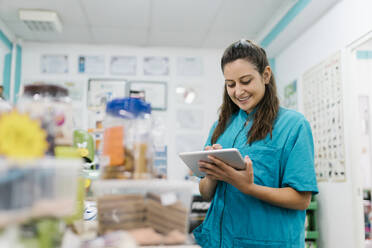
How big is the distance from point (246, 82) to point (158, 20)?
2.40m

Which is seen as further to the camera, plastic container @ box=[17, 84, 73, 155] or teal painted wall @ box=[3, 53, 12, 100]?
teal painted wall @ box=[3, 53, 12, 100]

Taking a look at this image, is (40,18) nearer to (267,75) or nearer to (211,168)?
(267,75)

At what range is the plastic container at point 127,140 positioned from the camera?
0.70 meters

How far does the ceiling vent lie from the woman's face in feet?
8.34

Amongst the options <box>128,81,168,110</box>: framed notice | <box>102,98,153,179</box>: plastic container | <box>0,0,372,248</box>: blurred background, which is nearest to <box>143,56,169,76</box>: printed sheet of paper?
<box>0,0,372,248</box>: blurred background

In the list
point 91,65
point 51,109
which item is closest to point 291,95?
point 91,65

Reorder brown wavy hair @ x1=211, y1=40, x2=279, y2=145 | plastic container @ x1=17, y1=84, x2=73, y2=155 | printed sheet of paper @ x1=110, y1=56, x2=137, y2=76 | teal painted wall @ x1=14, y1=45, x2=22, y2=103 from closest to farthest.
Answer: plastic container @ x1=17, y1=84, x2=73, y2=155
brown wavy hair @ x1=211, y1=40, x2=279, y2=145
teal painted wall @ x1=14, y1=45, x2=22, y2=103
printed sheet of paper @ x1=110, y1=56, x2=137, y2=76

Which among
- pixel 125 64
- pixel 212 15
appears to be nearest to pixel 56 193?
pixel 212 15

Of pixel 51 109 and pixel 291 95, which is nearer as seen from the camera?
pixel 51 109

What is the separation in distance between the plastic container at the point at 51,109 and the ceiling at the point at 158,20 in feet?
8.55

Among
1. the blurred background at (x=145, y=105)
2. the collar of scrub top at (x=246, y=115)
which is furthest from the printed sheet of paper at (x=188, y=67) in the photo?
the collar of scrub top at (x=246, y=115)

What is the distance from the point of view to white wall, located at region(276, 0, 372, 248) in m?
2.52

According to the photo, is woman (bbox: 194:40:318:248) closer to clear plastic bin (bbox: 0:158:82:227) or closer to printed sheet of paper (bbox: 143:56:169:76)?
clear plastic bin (bbox: 0:158:82:227)

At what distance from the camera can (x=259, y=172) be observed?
51.8 inches
